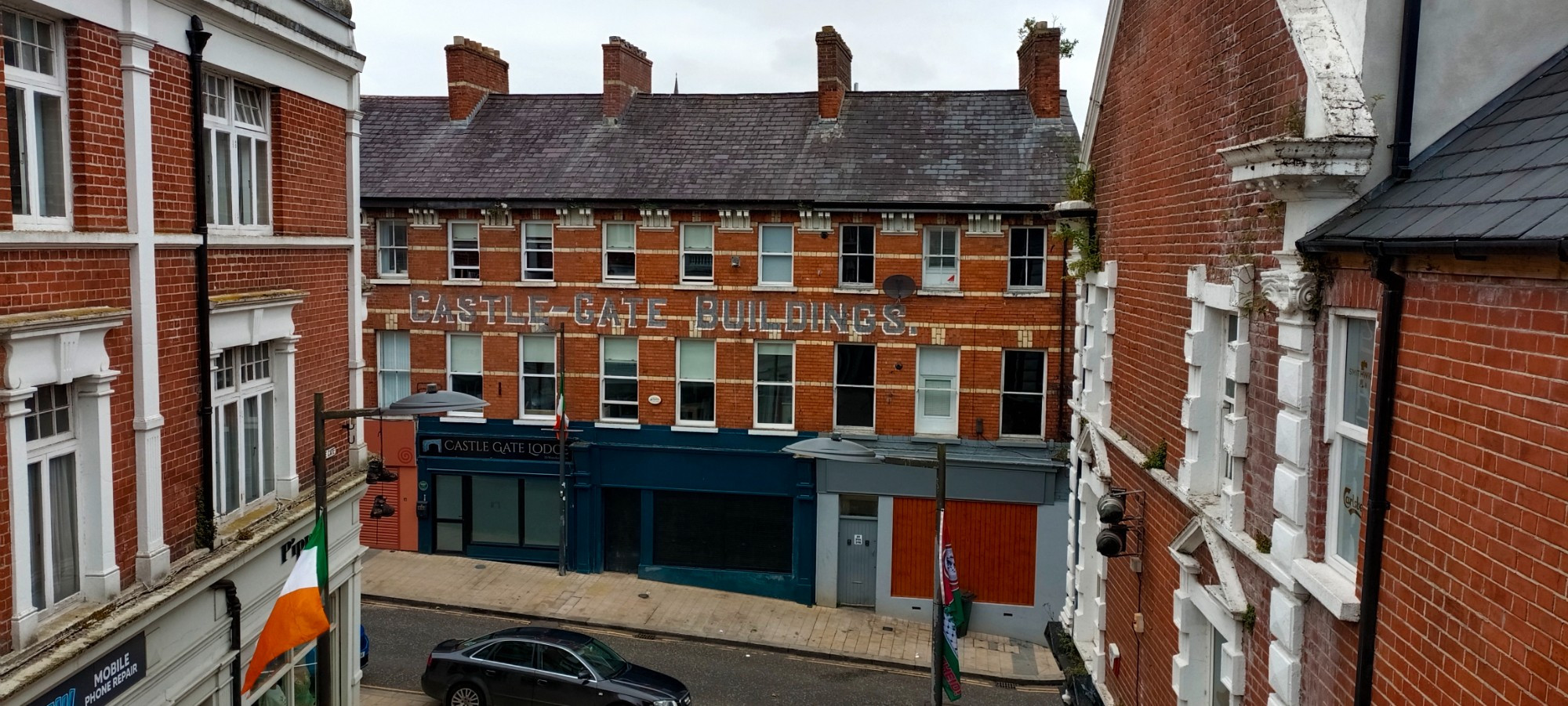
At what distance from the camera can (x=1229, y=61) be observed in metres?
8.13

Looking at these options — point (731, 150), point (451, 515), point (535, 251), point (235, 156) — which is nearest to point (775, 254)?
point (731, 150)

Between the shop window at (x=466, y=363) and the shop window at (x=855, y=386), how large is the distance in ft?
27.0

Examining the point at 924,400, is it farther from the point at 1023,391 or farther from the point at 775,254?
the point at 775,254

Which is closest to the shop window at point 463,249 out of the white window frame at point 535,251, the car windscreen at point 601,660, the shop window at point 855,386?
the white window frame at point 535,251

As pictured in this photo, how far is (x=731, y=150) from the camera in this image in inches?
939

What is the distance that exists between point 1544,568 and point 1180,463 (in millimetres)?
5263

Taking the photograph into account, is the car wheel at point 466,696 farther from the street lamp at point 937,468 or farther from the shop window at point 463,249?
the shop window at point 463,249

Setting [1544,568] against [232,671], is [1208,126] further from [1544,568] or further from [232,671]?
[232,671]

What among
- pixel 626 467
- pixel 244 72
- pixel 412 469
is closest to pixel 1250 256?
pixel 244 72

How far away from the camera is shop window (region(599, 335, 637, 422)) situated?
23422 mm

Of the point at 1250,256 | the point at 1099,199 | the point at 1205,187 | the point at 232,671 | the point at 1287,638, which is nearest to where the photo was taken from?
the point at 1287,638

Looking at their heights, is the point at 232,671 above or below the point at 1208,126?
below

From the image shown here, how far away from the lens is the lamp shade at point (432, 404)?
10266 millimetres

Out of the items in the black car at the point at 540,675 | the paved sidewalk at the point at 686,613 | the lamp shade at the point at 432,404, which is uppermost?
the lamp shade at the point at 432,404
